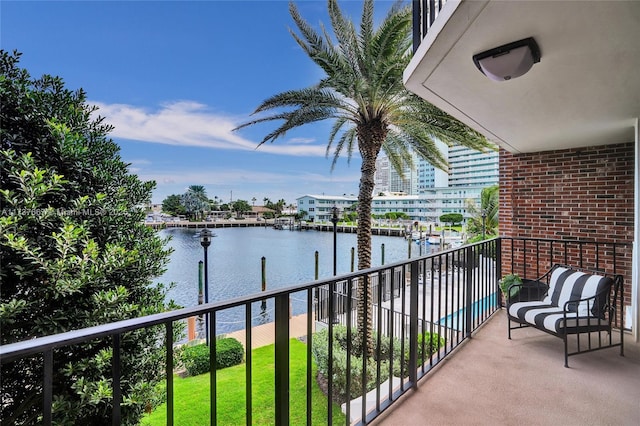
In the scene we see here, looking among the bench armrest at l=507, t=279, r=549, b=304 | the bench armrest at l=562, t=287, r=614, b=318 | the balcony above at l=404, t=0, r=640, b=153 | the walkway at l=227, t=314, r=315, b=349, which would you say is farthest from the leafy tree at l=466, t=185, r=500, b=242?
the balcony above at l=404, t=0, r=640, b=153

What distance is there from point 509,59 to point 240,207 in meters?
23.3

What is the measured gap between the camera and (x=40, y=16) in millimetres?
7723

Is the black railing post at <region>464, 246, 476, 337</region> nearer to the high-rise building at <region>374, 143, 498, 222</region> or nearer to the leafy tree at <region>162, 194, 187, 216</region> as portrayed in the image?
the high-rise building at <region>374, 143, 498, 222</region>

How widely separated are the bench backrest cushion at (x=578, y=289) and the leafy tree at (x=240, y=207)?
21341 millimetres

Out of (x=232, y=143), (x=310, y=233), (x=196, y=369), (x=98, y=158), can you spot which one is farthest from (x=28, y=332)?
(x=310, y=233)

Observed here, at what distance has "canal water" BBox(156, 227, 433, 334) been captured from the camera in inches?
539

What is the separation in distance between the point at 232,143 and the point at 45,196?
26516 mm

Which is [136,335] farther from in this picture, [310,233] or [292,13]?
[310,233]

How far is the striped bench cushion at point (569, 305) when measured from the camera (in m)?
2.86

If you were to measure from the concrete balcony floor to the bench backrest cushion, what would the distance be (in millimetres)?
411

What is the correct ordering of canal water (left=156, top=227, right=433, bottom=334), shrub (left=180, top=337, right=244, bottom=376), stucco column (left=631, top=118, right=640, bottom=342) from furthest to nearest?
canal water (left=156, top=227, right=433, bottom=334) → shrub (left=180, top=337, right=244, bottom=376) → stucco column (left=631, top=118, right=640, bottom=342)

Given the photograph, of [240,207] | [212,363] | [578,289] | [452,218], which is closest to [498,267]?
[578,289]

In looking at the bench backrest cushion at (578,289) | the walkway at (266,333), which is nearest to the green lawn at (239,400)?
the walkway at (266,333)

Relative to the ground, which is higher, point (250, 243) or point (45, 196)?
point (45, 196)
